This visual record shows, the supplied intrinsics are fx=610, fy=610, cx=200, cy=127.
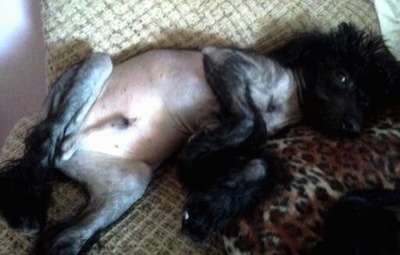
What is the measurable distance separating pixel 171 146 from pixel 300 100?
1.27 feet

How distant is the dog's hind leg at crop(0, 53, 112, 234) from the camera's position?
1380mm

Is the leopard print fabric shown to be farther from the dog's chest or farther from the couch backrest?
the couch backrest

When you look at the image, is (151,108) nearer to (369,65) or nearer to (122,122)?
(122,122)

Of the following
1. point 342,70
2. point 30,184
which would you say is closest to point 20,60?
point 30,184

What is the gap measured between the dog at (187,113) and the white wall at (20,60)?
0.57m

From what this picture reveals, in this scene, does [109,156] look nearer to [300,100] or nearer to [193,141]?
[193,141]

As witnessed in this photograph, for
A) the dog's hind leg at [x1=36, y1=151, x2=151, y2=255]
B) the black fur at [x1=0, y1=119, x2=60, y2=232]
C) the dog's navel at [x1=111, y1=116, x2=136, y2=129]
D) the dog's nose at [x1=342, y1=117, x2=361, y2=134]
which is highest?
the black fur at [x1=0, y1=119, x2=60, y2=232]

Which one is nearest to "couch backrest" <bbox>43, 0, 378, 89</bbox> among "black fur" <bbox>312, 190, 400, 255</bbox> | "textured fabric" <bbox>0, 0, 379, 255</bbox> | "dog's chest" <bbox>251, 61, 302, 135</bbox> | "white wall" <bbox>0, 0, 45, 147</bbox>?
"textured fabric" <bbox>0, 0, 379, 255</bbox>

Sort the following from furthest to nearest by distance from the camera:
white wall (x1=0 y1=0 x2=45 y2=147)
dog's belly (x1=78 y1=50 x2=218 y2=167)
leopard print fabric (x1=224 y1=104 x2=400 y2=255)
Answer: white wall (x1=0 y1=0 x2=45 y2=147)
dog's belly (x1=78 y1=50 x2=218 y2=167)
leopard print fabric (x1=224 y1=104 x2=400 y2=255)

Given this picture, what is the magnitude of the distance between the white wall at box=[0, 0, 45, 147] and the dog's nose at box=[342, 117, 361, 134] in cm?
112

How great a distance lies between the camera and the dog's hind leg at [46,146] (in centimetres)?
138

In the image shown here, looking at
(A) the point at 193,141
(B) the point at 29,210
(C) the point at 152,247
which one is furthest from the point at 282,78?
(B) the point at 29,210

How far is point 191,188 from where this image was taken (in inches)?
56.4

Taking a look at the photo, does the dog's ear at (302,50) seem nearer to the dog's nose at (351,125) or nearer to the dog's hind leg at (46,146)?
the dog's nose at (351,125)
